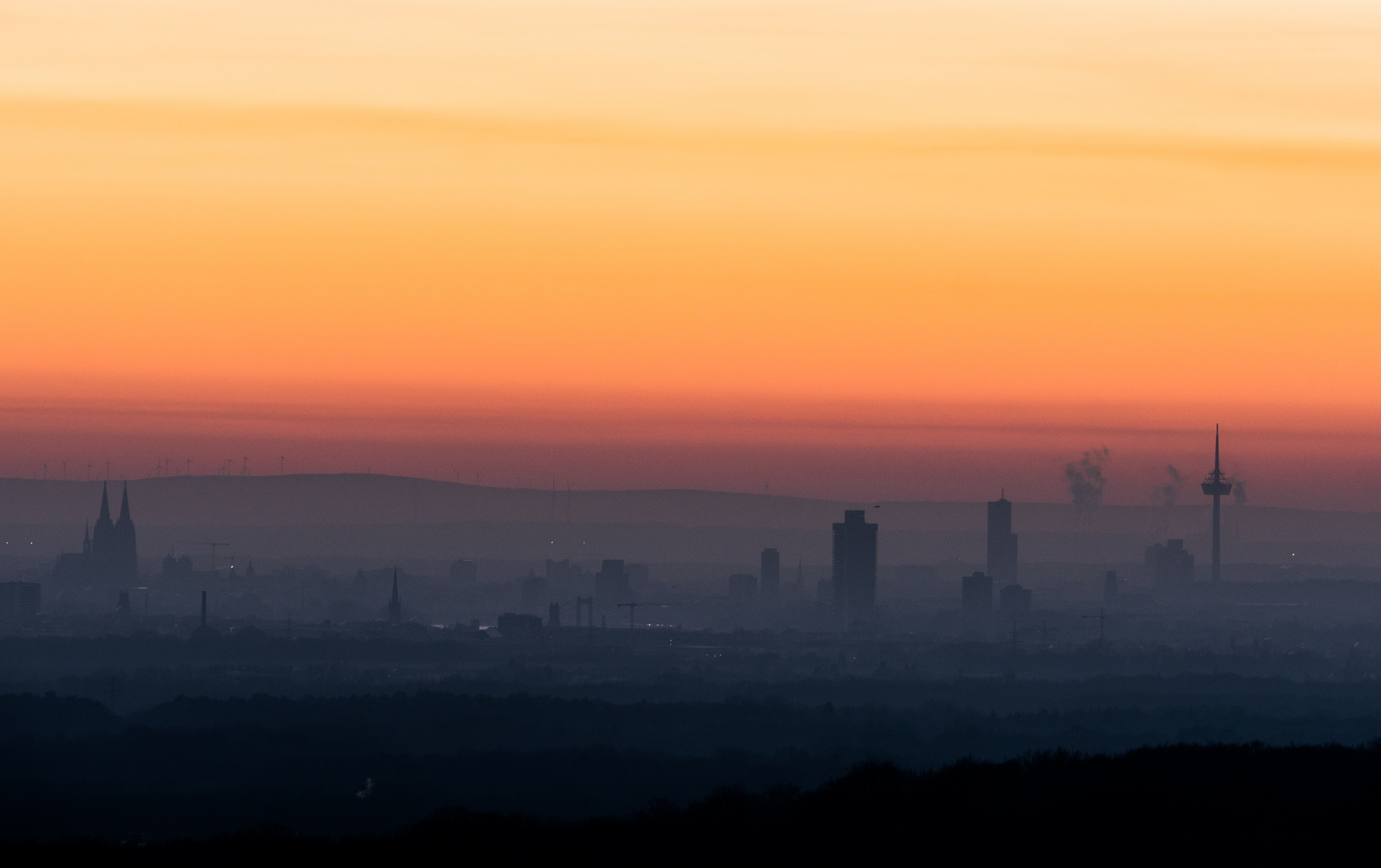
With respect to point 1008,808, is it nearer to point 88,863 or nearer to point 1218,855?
point 1218,855

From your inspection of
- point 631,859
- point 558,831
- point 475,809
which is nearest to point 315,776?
point 475,809

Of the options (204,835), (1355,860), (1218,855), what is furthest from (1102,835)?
(204,835)

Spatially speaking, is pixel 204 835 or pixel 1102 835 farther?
pixel 204 835

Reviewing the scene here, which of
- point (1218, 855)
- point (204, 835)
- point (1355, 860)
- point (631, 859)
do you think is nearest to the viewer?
point (1355, 860)

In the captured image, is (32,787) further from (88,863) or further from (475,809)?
(88,863)

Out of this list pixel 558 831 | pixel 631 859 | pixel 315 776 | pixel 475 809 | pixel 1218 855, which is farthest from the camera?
pixel 315 776

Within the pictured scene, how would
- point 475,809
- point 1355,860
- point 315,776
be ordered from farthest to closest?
point 315,776 < point 475,809 < point 1355,860

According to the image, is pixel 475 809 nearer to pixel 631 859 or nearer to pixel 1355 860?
pixel 631 859

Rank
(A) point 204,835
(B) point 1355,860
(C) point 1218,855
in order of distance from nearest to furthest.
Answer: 1. (B) point 1355,860
2. (C) point 1218,855
3. (A) point 204,835

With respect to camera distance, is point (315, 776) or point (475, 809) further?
point (315, 776)
